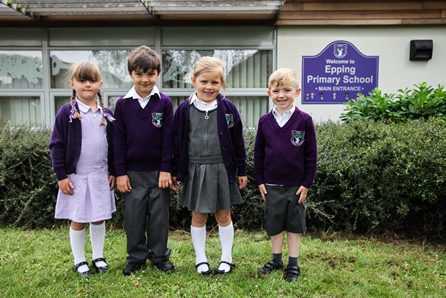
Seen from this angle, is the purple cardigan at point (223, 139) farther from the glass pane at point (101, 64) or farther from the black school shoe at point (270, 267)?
the glass pane at point (101, 64)

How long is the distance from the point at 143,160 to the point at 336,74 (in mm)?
4862

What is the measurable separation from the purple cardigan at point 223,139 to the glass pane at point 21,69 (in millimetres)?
5220

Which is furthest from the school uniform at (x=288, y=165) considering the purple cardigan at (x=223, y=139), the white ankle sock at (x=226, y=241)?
the white ankle sock at (x=226, y=241)

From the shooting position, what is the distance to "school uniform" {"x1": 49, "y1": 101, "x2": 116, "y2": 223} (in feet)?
9.28

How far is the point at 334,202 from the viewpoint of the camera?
159 inches

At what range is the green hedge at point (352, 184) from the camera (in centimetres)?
369

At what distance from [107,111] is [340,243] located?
2462mm

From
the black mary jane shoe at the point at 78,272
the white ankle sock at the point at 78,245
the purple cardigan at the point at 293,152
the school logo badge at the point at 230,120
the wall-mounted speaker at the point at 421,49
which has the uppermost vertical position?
the wall-mounted speaker at the point at 421,49

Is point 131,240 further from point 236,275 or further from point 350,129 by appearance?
point 350,129

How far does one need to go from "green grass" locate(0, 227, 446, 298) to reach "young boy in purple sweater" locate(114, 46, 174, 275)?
27 centimetres

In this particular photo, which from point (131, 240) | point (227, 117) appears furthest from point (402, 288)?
point (131, 240)

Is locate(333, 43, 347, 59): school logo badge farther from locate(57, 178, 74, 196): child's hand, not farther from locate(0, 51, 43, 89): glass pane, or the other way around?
locate(57, 178, 74, 196): child's hand

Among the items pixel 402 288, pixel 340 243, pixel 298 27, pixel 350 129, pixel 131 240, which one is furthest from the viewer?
pixel 298 27

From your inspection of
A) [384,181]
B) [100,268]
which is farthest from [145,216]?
[384,181]
